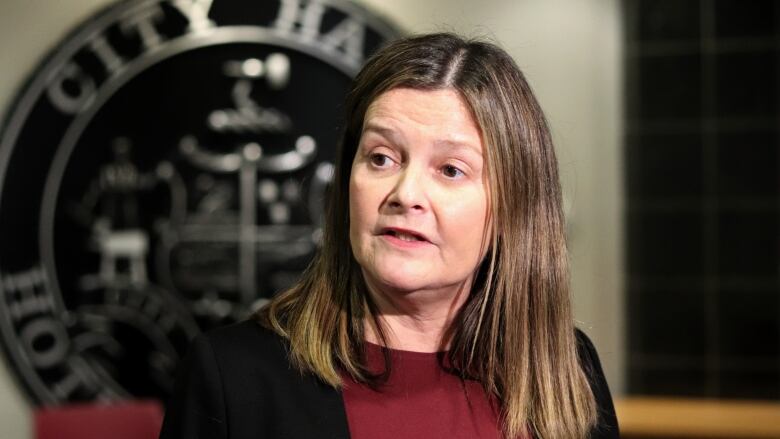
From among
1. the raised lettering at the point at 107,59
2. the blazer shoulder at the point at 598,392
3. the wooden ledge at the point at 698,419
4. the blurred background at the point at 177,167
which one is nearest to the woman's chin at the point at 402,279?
the blazer shoulder at the point at 598,392

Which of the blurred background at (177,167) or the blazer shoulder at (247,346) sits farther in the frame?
the blurred background at (177,167)

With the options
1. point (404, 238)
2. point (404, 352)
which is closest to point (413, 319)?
point (404, 352)

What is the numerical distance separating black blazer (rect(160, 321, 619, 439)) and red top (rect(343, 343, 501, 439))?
4cm

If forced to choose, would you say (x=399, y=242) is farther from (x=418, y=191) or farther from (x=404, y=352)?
(x=404, y=352)

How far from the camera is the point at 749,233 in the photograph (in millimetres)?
4719

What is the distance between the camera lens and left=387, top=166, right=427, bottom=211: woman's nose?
1382 millimetres

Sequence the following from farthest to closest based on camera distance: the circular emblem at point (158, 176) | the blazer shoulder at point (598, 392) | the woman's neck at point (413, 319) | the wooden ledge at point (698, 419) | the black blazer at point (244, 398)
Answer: the circular emblem at point (158, 176) < the wooden ledge at point (698, 419) < the blazer shoulder at point (598, 392) < the woman's neck at point (413, 319) < the black blazer at point (244, 398)

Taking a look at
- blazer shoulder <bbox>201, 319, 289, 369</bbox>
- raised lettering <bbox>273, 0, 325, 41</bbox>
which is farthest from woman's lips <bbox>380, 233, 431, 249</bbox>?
raised lettering <bbox>273, 0, 325, 41</bbox>

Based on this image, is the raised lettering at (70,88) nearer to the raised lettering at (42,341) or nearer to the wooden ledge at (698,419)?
the raised lettering at (42,341)

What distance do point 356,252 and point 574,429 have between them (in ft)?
1.34

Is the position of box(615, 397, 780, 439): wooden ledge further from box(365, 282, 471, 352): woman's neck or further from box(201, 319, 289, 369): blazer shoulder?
box(201, 319, 289, 369): blazer shoulder

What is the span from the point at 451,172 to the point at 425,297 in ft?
0.58

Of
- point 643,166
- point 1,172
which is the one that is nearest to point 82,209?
point 1,172

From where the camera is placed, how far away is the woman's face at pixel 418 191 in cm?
140
